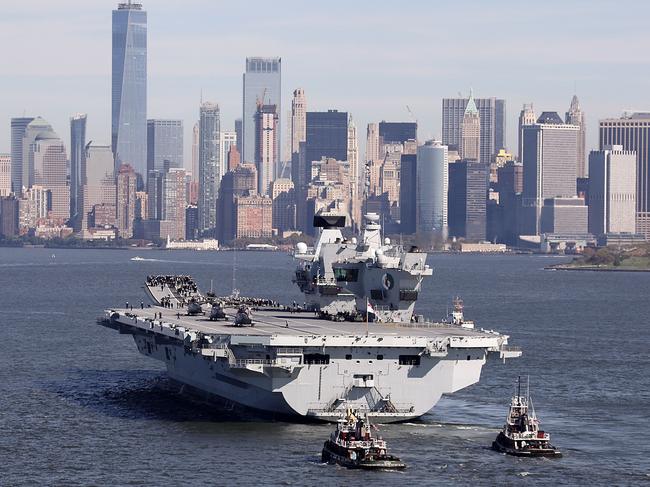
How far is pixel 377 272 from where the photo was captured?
56125 millimetres

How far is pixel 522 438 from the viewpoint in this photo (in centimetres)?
4584

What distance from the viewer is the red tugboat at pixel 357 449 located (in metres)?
43.6

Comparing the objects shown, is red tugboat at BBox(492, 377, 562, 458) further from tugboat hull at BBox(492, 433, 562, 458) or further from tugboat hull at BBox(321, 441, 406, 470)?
tugboat hull at BBox(321, 441, 406, 470)

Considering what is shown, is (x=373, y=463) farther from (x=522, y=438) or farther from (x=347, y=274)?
(x=347, y=274)

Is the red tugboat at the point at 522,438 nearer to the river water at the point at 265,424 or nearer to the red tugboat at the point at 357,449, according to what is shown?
the river water at the point at 265,424

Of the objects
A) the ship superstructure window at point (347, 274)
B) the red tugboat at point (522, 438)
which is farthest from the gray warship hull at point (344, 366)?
the ship superstructure window at point (347, 274)

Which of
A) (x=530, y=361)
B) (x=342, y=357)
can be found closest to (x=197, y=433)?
(x=342, y=357)

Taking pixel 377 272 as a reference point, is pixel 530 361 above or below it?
below

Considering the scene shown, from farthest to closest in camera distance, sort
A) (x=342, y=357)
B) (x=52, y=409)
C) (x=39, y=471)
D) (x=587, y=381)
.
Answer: (x=587, y=381)
(x=52, y=409)
(x=342, y=357)
(x=39, y=471)

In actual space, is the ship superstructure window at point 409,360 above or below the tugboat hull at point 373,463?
above

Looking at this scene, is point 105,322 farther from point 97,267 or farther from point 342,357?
point 97,267

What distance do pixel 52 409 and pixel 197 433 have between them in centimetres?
731

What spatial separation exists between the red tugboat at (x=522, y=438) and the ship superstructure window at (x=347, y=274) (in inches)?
471

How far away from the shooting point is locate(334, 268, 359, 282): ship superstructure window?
57.6 m
